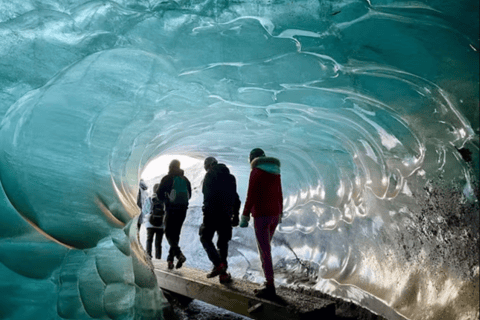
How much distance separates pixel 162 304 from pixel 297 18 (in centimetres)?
336

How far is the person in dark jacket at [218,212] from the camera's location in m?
4.56

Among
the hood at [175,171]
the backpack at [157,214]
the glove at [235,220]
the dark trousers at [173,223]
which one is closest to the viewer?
the glove at [235,220]

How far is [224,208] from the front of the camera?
4.59 m

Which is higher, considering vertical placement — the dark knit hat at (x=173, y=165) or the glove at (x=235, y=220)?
the dark knit hat at (x=173, y=165)

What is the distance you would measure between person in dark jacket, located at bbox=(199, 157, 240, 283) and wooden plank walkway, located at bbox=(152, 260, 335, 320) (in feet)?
0.75

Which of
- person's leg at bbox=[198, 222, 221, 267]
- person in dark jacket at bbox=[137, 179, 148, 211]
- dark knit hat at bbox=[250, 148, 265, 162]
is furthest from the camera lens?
person in dark jacket at bbox=[137, 179, 148, 211]

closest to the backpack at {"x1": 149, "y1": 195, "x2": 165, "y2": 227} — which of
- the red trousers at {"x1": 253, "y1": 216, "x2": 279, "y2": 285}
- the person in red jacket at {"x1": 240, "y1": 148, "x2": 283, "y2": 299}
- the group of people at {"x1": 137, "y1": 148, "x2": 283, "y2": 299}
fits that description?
the group of people at {"x1": 137, "y1": 148, "x2": 283, "y2": 299}

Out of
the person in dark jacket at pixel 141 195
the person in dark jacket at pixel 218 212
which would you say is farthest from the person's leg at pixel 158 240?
the person in dark jacket at pixel 218 212

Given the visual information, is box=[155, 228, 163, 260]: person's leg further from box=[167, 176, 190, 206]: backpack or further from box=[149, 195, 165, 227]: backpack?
box=[167, 176, 190, 206]: backpack

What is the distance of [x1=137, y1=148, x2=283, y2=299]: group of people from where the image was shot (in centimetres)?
378

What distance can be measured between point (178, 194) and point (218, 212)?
105cm

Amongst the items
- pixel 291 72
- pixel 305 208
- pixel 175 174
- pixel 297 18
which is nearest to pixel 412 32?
pixel 297 18

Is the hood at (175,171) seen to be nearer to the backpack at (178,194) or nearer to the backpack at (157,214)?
the backpack at (178,194)

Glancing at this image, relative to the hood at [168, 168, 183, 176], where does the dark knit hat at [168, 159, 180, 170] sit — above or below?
above
